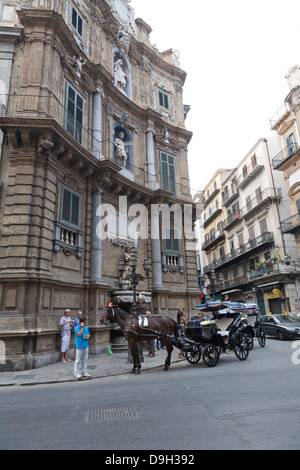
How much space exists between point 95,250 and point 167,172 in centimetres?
870

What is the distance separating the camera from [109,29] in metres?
18.8

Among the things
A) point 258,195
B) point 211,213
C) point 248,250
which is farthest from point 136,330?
point 211,213

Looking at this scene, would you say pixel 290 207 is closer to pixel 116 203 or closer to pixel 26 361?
pixel 116 203

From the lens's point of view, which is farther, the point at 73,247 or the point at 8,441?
the point at 73,247

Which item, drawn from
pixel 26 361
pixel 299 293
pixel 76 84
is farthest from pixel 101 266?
pixel 299 293

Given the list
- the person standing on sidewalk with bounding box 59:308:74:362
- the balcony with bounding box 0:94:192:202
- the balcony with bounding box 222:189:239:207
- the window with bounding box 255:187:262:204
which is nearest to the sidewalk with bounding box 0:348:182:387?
the person standing on sidewalk with bounding box 59:308:74:362

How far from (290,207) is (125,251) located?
63.3ft

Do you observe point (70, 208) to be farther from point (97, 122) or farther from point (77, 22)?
point (77, 22)

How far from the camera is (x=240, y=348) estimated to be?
10.4 meters

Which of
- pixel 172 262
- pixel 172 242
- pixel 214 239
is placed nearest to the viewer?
pixel 172 262

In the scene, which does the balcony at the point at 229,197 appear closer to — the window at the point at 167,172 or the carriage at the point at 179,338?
the window at the point at 167,172

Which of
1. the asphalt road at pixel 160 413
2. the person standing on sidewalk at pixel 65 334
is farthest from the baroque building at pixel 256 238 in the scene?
the asphalt road at pixel 160 413

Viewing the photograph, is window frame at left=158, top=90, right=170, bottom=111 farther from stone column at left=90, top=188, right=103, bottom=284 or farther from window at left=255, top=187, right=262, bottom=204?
window at left=255, top=187, right=262, bottom=204

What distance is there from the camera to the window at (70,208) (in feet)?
43.6
